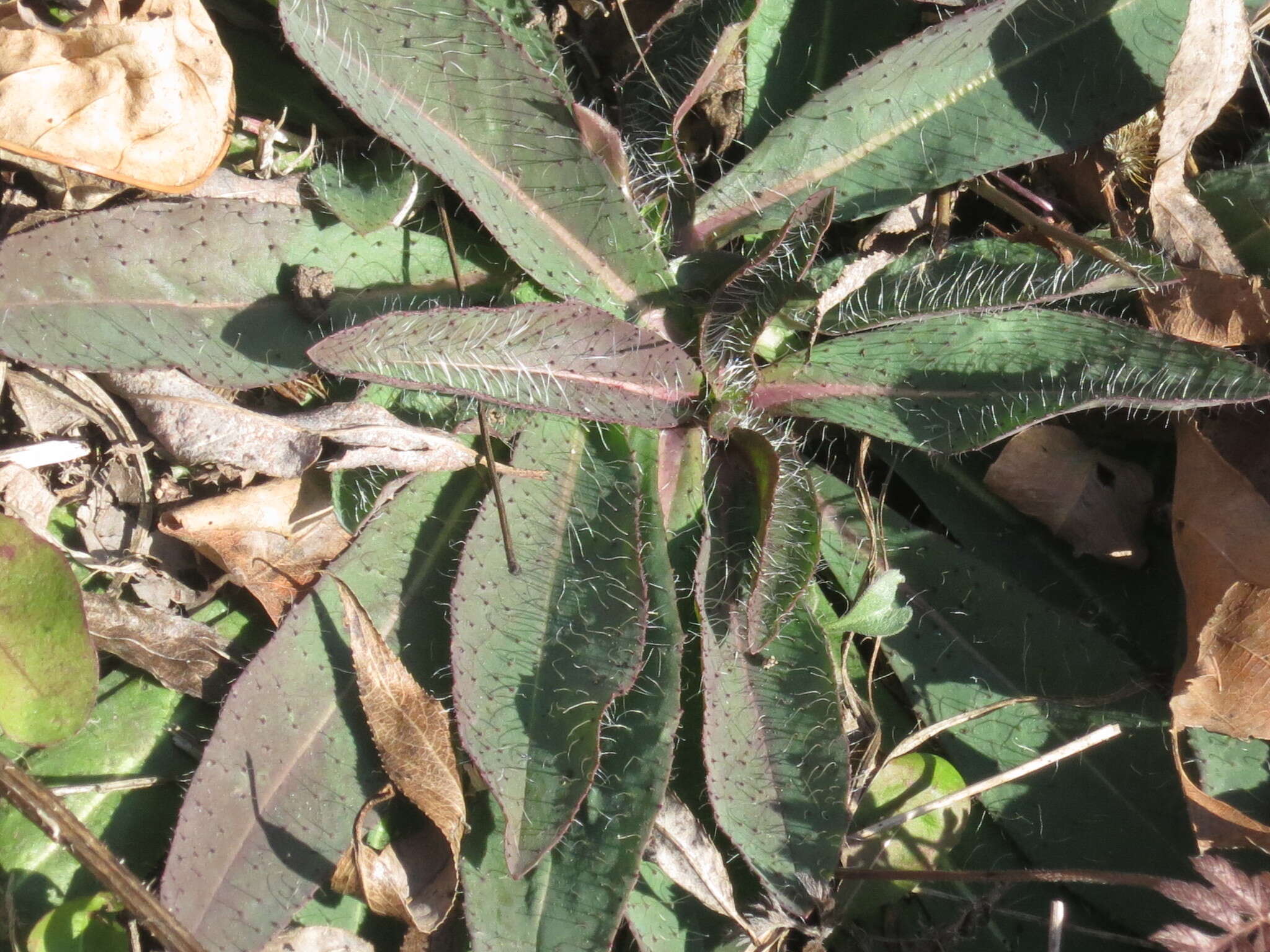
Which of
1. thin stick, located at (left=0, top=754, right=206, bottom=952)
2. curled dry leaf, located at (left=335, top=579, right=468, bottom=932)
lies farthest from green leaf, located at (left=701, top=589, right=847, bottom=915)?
thin stick, located at (left=0, top=754, right=206, bottom=952)

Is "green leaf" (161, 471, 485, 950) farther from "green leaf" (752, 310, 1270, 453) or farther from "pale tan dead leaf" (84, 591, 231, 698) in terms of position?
"green leaf" (752, 310, 1270, 453)

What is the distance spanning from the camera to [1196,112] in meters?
1.86

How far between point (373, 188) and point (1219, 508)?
1.69 metres

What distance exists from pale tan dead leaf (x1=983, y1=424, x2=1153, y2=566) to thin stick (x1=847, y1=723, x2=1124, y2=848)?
36 cm

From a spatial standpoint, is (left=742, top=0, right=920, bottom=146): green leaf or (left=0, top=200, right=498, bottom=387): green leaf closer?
(left=0, top=200, right=498, bottom=387): green leaf

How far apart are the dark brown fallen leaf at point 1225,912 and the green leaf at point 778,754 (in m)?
0.57

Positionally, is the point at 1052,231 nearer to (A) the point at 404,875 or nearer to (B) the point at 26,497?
(A) the point at 404,875

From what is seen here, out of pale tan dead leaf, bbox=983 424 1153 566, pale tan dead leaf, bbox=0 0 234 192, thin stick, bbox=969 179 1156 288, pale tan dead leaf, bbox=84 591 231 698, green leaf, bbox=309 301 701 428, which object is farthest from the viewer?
pale tan dead leaf, bbox=983 424 1153 566

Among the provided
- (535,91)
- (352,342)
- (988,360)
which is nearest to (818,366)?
(988,360)

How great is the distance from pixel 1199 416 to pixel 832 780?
1033 mm

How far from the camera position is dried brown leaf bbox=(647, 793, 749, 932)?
1.76 metres

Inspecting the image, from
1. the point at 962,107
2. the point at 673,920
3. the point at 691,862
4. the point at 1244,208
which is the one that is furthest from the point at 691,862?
the point at 1244,208

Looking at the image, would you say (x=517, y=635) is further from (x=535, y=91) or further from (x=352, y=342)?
(x=535, y=91)

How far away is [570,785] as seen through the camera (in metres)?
1.64
